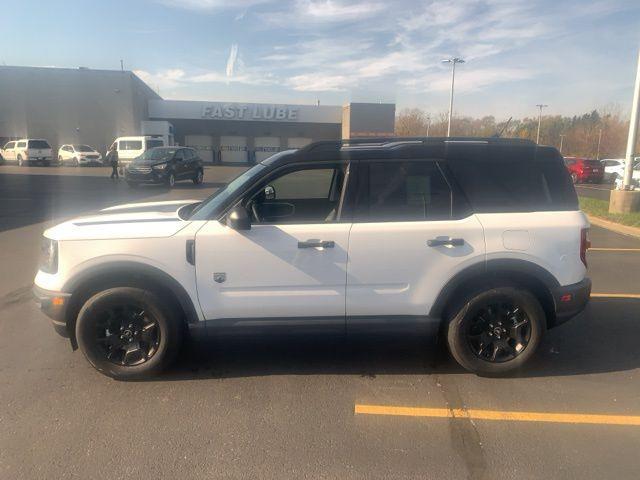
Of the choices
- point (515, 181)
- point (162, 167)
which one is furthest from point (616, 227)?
point (162, 167)

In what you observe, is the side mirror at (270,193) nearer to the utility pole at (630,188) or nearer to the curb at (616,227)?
the curb at (616,227)

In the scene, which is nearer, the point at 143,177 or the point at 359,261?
the point at 359,261

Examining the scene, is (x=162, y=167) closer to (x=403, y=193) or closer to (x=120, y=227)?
(x=120, y=227)

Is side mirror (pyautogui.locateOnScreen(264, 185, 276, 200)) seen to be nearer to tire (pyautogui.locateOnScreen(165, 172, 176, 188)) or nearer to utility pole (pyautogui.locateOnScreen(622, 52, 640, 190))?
utility pole (pyautogui.locateOnScreen(622, 52, 640, 190))

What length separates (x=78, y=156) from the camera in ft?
122

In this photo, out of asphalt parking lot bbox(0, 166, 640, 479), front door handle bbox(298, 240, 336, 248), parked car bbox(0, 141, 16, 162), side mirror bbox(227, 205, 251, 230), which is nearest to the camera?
asphalt parking lot bbox(0, 166, 640, 479)

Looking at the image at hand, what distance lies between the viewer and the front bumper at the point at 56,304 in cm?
353

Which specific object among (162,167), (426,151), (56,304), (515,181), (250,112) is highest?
(250,112)

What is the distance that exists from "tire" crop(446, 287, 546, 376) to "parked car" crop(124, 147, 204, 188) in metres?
18.9

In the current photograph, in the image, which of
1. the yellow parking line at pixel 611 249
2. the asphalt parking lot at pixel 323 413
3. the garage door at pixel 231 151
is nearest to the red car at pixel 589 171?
the yellow parking line at pixel 611 249

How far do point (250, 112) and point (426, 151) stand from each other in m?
52.1

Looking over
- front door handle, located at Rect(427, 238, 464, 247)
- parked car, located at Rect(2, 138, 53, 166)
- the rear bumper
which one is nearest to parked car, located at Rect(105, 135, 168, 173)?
parked car, located at Rect(2, 138, 53, 166)

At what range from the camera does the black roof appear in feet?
12.3

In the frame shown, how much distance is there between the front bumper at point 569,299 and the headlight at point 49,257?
3797 mm
